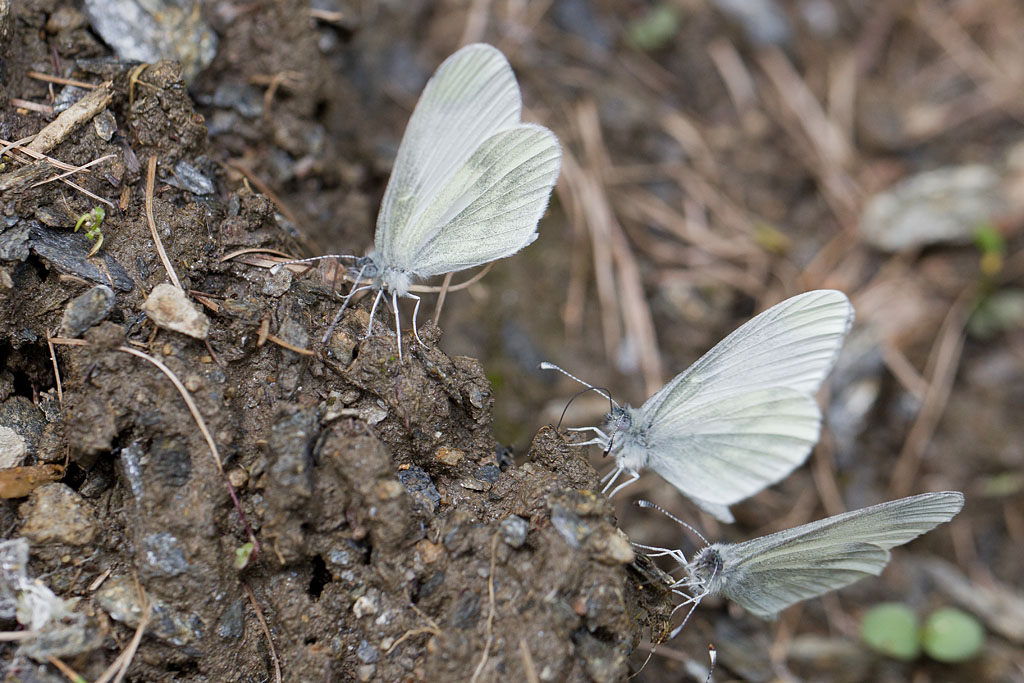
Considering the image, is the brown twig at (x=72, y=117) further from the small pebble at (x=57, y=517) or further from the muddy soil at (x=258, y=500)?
the small pebble at (x=57, y=517)

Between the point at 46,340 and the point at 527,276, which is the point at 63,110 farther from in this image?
the point at 527,276

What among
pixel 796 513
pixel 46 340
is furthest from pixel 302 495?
pixel 796 513

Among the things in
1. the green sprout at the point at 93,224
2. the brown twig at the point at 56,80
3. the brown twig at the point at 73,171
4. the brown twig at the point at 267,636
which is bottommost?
the brown twig at the point at 267,636

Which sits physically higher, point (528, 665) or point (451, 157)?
point (451, 157)

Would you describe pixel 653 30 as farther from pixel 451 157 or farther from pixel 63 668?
pixel 63 668

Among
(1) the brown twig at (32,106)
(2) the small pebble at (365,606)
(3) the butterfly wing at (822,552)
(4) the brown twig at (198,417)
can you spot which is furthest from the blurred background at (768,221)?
(2) the small pebble at (365,606)

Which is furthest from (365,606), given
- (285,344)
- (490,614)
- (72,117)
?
(72,117)
